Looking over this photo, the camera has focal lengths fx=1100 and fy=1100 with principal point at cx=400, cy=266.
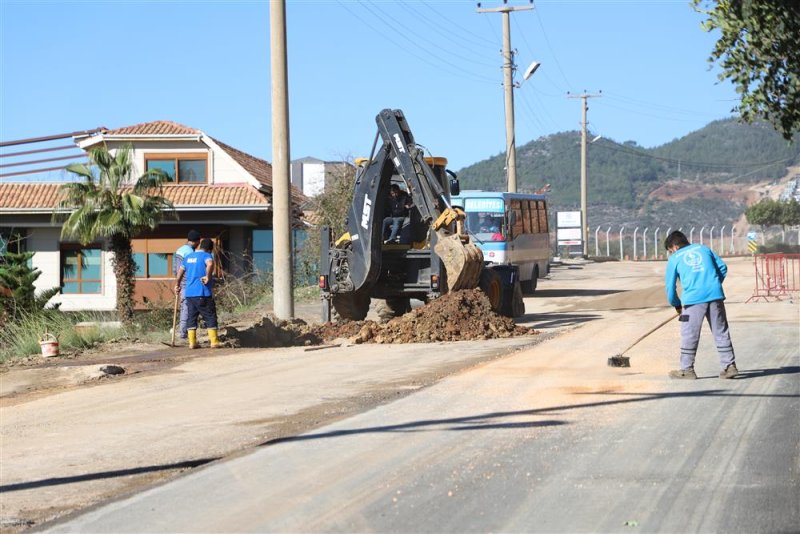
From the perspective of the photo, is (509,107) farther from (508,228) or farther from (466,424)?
(466,424)

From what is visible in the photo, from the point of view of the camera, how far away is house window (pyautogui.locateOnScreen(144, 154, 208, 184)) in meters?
40.0

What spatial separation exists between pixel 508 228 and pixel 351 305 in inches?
361

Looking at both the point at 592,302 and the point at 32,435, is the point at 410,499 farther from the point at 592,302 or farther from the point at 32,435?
the point at 592,302

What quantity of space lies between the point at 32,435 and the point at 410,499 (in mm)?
4680

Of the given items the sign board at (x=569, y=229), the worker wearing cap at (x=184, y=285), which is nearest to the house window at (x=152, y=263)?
the worker wearing cap at (x=184, y=285)

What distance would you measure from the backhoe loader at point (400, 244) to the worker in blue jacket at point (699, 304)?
736 centimetres

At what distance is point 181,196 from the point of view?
127 ft

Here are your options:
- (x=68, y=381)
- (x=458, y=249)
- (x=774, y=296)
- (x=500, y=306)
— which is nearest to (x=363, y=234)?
(x=458, y=249)

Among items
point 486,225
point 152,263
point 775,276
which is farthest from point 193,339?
point 152,263

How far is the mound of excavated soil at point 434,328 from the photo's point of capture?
1886cm

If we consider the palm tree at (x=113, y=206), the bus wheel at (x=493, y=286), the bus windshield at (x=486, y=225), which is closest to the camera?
the bus wheel at (x=493, y=286)

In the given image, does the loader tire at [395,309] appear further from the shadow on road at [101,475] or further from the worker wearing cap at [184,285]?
the shadow on road at [101,475]

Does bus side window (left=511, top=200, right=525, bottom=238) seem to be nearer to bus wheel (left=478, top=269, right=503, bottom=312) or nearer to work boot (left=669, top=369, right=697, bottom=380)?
bus wheel (left=478, top=269, right=503, bottom=312)

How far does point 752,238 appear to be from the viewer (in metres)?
68.6
